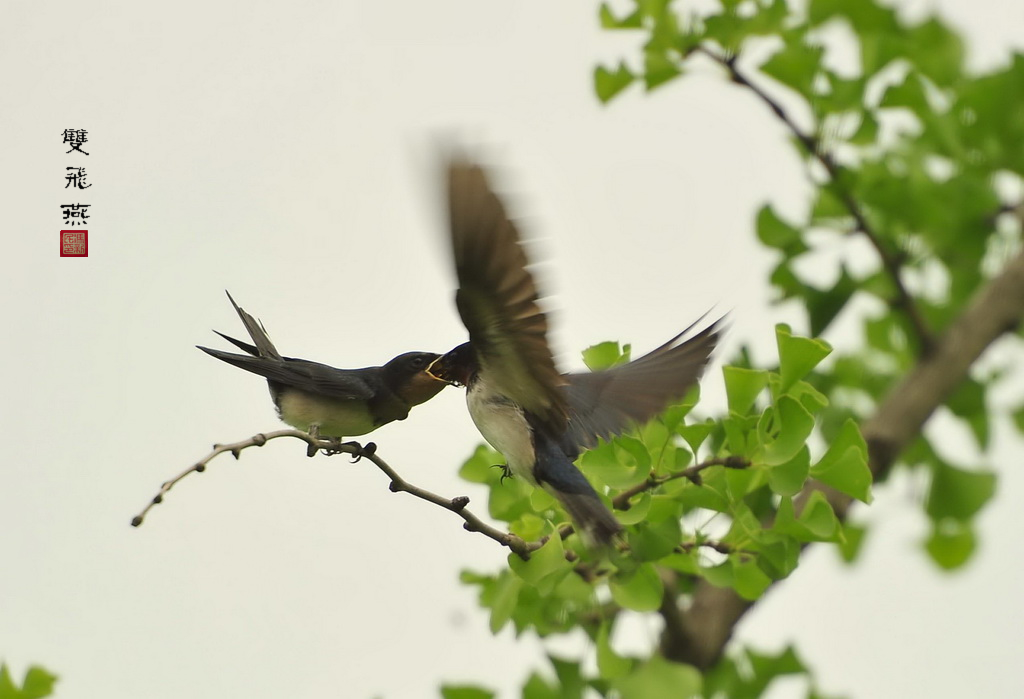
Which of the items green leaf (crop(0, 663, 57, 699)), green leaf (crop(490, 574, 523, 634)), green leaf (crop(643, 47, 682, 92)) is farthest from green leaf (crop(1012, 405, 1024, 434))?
green leaf (crop(0, 663, 57, 699))

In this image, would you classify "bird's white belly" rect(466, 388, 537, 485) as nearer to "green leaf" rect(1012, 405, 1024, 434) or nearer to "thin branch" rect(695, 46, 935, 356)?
"thin branch" rect(695, 46, 935, 356)

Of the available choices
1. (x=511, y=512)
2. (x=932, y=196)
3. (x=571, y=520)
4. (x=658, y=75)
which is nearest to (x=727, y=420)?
(x=571, y=520)

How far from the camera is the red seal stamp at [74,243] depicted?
2301mm

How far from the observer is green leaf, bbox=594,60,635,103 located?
2.08 metres

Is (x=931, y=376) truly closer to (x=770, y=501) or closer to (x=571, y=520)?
(x=770, y=501)

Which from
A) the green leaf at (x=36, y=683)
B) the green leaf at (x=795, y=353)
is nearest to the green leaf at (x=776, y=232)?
the green leaf at (x=795, y=353)

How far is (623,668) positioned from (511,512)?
0.88ft

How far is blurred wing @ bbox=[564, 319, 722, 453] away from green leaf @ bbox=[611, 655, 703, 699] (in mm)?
324

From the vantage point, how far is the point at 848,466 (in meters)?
1.48

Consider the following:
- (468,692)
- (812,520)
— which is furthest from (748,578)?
(468,692)

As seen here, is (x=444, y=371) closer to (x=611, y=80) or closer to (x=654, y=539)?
(x=654, y=539)

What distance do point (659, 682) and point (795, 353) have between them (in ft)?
1.65

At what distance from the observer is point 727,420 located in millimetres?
1532

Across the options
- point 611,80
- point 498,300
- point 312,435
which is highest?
point 611,80
